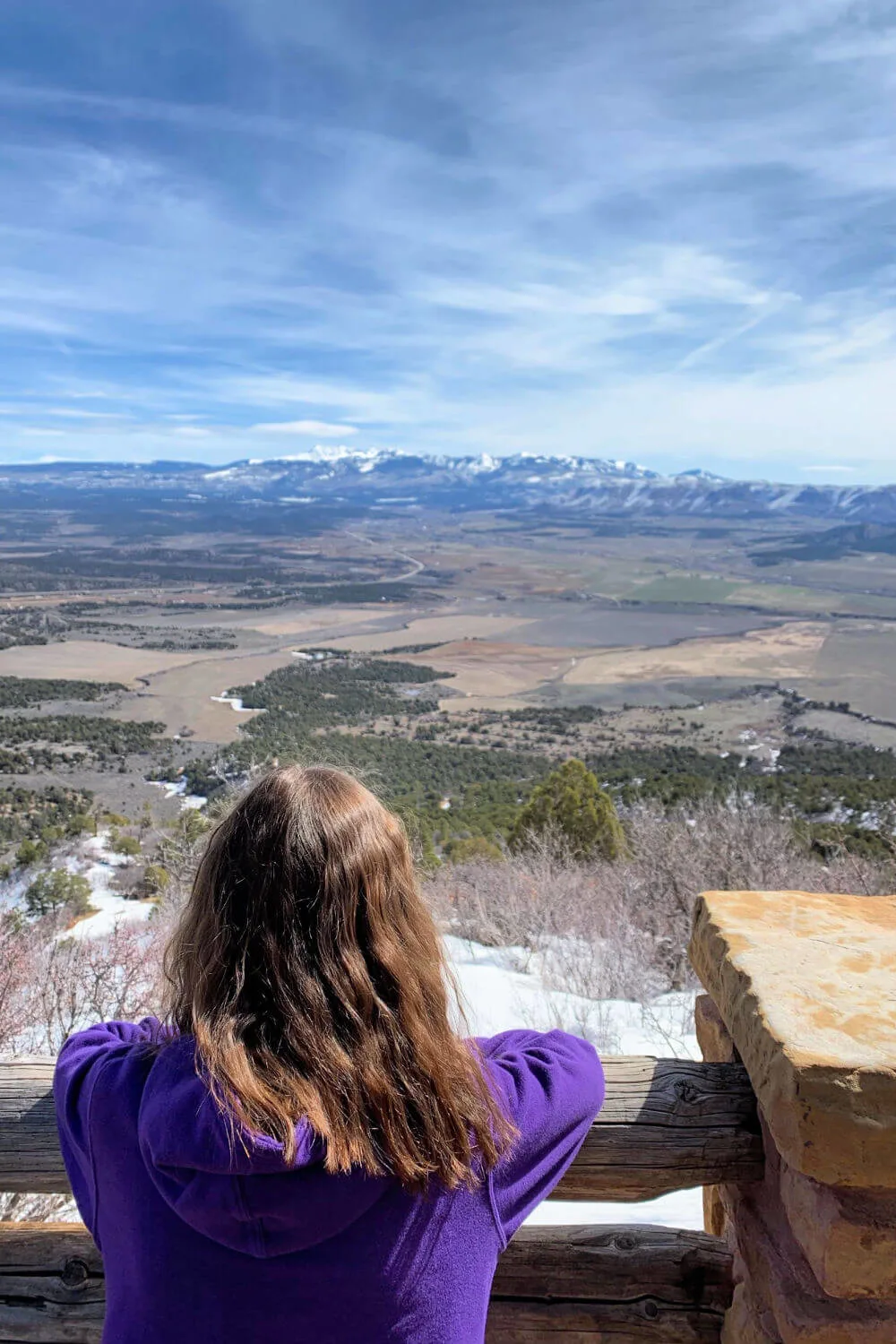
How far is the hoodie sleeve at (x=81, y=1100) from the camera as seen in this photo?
1439 millimetres

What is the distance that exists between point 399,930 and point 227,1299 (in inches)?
22.7

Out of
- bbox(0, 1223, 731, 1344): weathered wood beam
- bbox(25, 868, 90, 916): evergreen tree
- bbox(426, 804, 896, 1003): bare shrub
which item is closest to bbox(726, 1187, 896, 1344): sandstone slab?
bbox(0, 1223, 731, 1344): weathered wood beam

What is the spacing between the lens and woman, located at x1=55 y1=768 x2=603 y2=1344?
4.10ft

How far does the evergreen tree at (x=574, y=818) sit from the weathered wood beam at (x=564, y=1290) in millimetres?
11971

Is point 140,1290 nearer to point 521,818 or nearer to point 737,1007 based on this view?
point 737,1007

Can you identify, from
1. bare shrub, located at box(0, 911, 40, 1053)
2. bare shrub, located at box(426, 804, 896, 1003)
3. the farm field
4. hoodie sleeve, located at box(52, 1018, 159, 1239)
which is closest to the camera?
hoodie sleeve, located at box(52, 1018, 159, 1239)

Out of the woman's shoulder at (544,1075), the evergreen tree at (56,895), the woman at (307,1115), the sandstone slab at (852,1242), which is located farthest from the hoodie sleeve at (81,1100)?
the evergreen tree at (56,895)

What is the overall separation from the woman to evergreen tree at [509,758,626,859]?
12.7 m

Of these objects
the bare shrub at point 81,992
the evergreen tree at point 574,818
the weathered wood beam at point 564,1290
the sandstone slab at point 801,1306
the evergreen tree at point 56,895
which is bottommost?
the evergreen tree at point 56,895

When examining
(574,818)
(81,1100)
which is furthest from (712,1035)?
(574,818)

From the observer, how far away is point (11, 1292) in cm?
202

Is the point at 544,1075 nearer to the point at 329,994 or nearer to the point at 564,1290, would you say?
the point at 329,994

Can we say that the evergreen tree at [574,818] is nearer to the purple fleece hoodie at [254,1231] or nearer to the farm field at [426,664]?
the farm field at [426,664]

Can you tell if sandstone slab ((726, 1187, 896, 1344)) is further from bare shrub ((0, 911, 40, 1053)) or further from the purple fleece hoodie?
bare shrub ((0, 911, 40, 1053))
